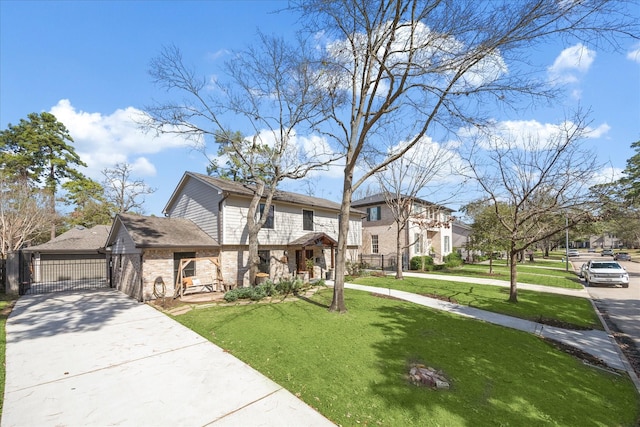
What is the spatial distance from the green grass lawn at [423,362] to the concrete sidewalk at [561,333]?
74 centimetres

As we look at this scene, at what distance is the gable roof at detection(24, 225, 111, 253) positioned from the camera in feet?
63.0

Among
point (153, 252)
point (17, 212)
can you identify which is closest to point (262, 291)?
point (153, 252)

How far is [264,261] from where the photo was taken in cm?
1725

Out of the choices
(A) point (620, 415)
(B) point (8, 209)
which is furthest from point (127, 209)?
(A) point (620, 415)

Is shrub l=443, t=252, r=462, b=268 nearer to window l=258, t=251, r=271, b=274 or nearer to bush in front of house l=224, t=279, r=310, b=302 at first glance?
window l=258, t=251, r=271, b=274

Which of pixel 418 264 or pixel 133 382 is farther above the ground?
pixel 133 382

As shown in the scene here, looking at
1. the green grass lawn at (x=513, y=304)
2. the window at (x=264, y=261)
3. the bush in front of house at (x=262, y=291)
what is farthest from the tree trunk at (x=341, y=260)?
the window at (x=264, y=261)

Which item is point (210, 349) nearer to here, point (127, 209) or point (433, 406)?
point (433, 406)

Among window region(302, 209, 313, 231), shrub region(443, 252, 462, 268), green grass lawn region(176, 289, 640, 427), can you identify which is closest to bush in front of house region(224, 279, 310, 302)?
green grass lawn region(176, 289, 640, 427)

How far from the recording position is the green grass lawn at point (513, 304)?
980 centimetres

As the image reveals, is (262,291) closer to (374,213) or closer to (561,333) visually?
(561,333)

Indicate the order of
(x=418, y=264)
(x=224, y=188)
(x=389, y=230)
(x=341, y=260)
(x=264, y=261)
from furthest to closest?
(x=389, y=230)
(x=418, y=264)
(x=264, y=261)
(x=224, y=188)
(x=341, y=260)

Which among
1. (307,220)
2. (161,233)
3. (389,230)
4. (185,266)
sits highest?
(307,220)

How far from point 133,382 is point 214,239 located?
10.7 metres
